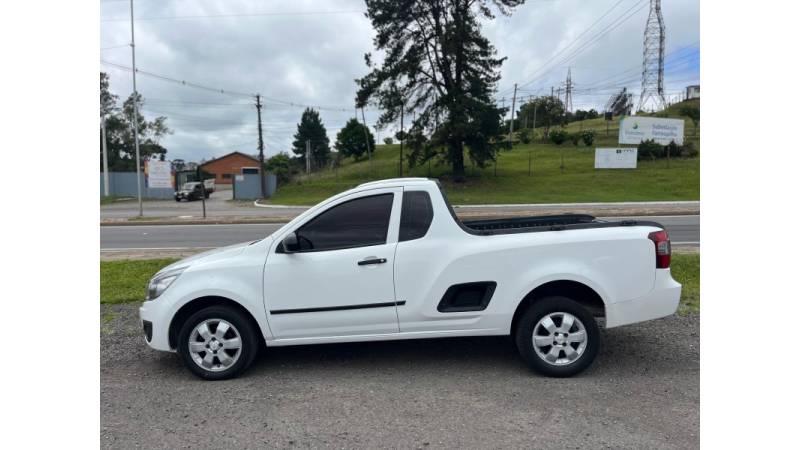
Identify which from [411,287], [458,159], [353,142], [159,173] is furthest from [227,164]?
[411,287]

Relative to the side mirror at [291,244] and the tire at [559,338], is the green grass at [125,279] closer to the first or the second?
the side mirror at [291,244]

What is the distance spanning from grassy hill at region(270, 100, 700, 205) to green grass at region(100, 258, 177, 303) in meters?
21.9

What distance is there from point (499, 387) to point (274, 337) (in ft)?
6.27

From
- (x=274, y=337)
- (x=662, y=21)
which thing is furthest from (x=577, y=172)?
(x=274, y=337)

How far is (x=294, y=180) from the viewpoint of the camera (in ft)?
151

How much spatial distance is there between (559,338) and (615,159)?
37481 mm

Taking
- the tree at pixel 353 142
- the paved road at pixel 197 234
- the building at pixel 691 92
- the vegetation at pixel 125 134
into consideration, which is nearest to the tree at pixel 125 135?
the vegetation at pixel 125 134

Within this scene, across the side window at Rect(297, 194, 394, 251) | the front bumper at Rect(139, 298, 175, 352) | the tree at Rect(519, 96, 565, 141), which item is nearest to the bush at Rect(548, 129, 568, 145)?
the tree at Rect(519, 96, 565, 141)

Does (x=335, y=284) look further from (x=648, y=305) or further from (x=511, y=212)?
(x=511, y=212)

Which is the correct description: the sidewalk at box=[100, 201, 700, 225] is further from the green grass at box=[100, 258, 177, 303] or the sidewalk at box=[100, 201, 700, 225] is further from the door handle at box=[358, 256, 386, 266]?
the door handle at box=[358, 256, 386, 266]

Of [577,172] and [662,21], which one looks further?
[662,21]

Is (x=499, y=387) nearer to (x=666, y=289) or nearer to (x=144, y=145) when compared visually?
(x=666, y=289)

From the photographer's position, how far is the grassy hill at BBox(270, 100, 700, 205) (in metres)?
30.7

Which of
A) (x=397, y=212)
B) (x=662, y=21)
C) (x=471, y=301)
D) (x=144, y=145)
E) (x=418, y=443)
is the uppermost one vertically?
(x=662, y=21)
